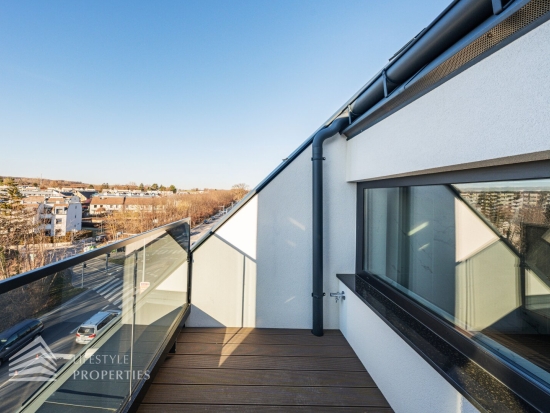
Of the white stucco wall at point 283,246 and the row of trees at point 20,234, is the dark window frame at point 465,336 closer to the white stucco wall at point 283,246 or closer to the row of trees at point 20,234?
the white stucco wall at point 283,246

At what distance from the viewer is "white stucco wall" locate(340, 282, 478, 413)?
1.09 meters

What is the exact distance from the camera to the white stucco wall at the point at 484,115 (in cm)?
74

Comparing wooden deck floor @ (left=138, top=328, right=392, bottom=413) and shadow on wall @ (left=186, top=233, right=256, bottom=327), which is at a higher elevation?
shadow on wall @ (left=186, top=233, right=256, bottom=327)

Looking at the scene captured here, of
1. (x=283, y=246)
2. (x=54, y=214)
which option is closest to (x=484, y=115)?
(x=283, y=246)

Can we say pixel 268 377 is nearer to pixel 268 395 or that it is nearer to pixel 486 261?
pixel 268 395

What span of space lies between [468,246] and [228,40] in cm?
588

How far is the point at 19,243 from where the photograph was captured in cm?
1322

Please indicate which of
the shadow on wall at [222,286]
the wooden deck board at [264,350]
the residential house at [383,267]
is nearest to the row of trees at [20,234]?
the shadow on wall at [222,286]

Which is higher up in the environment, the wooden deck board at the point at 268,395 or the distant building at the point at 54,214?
the distant building at the point at 54,214

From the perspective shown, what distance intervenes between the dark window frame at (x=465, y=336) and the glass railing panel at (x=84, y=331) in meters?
1.48

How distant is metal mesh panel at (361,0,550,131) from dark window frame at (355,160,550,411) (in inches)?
17.9

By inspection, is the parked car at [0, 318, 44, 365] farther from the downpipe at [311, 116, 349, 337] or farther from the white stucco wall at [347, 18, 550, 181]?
the downpipe at [311, 116, 349, 337]

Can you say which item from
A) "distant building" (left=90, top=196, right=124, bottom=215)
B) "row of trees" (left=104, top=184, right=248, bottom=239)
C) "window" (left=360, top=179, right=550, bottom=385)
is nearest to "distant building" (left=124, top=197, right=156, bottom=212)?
"row of trees" (left=104, top=184, right=248, bottom=239)

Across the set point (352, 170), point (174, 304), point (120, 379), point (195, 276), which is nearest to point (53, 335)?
point (120, 379)
